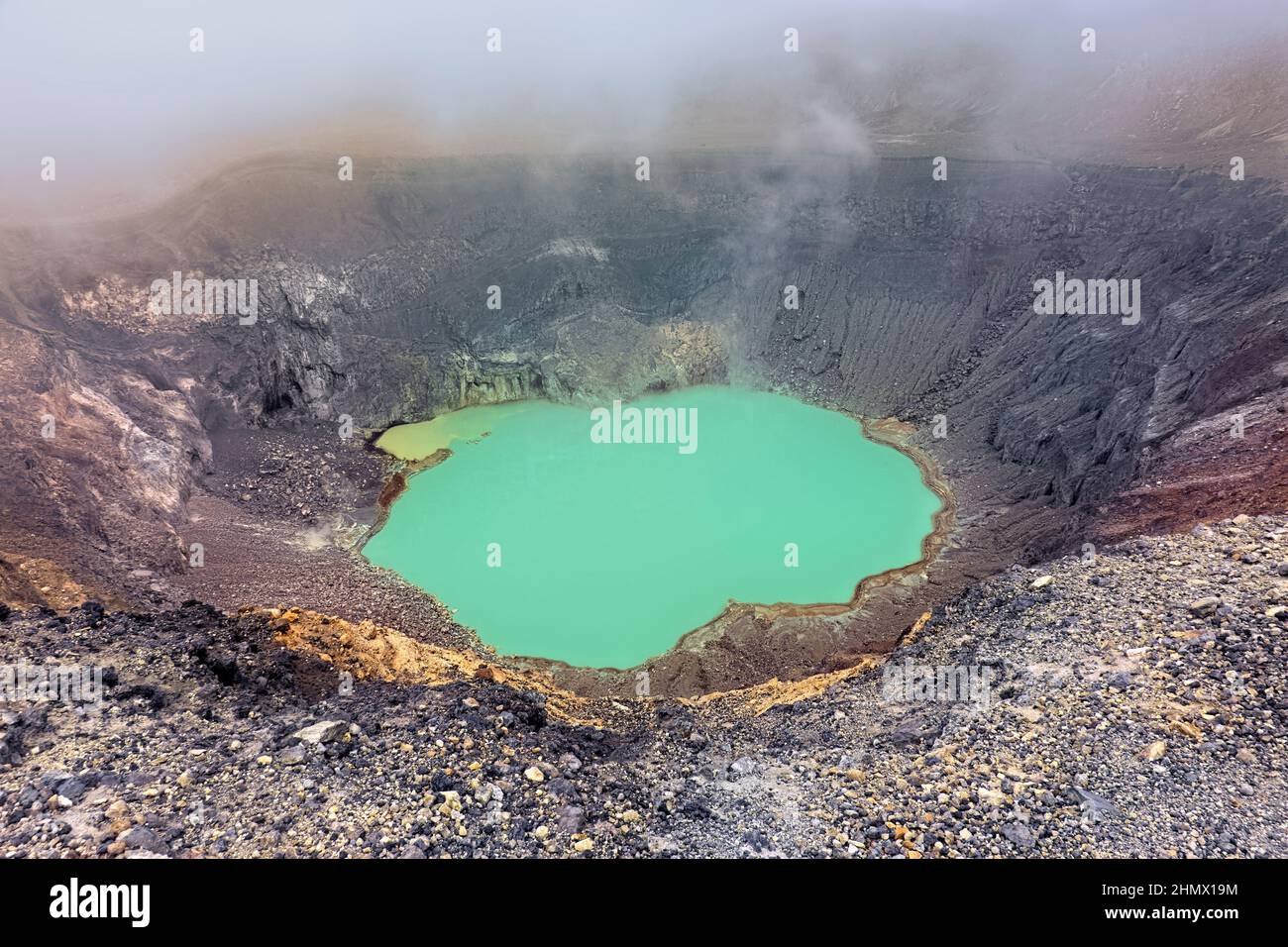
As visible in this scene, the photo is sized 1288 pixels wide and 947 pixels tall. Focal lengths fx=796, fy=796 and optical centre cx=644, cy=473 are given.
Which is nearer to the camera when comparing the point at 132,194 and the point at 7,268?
the point at 7,268

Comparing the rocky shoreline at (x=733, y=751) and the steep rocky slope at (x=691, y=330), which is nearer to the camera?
the rocky shoreline at (x=733, y=751)

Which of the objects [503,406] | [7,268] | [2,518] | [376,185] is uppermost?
[376,185]

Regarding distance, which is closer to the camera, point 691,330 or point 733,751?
point 733,751

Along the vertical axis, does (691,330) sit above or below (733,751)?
above

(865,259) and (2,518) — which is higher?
(865,259)

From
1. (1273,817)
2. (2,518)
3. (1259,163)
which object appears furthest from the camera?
(1259,163)

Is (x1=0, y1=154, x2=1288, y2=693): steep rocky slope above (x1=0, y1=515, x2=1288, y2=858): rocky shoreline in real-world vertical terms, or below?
above

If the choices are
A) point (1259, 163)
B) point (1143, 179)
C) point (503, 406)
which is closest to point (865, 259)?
point (1143, 179)

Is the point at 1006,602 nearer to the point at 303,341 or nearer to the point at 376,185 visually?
the point at 303,341
